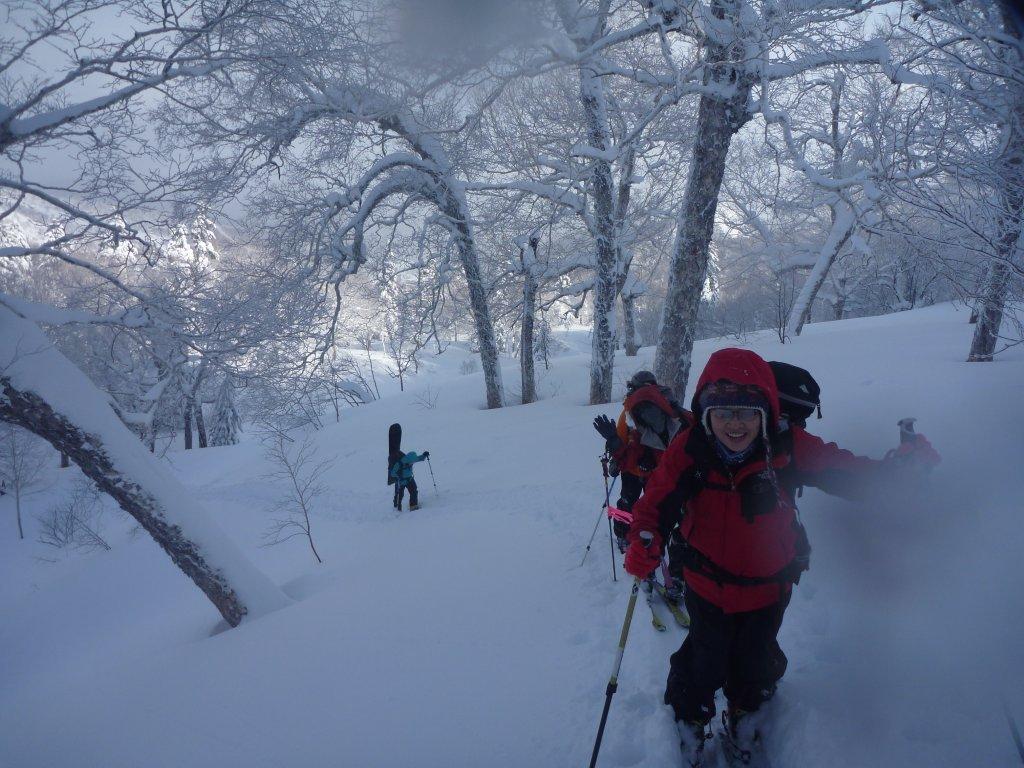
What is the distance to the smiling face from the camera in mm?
2096

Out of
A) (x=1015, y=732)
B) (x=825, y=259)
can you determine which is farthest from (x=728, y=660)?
(x=825, y=259)

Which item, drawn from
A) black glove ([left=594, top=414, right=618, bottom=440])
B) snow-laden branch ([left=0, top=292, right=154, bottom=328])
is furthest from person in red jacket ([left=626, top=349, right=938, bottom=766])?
snow-laden branch ([left=0, top=292, right=154, bottom=328])

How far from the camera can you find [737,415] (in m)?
2.11

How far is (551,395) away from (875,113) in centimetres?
1099

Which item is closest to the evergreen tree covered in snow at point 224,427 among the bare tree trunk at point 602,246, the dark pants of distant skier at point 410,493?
the dark pants of distant skier at point 410,493

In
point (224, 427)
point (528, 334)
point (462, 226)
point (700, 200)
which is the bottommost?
point (224, 427)

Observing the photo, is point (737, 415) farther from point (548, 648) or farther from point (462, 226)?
point (462, 226)

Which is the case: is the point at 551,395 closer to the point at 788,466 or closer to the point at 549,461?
the point at 549,461

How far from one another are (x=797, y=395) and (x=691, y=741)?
1.83 meters

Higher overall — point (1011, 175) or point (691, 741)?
point (1011, 175)

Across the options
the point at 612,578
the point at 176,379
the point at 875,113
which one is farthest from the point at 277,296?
the point at 875,113

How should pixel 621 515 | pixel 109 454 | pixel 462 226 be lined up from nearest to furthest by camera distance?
pixel 621 515, pixel 109 454, pixel 462 226

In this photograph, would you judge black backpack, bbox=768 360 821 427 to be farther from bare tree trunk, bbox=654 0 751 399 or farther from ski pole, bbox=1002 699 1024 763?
bare tree trunk, bbox=654 0 751 399

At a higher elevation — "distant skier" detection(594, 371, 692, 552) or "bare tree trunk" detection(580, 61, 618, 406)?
"bare tree trunk" detection(580, 61, 618, 406)
